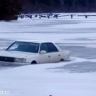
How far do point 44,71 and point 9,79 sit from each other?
2525 mm

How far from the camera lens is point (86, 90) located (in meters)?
12.9

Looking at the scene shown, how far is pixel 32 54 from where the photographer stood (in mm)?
21031

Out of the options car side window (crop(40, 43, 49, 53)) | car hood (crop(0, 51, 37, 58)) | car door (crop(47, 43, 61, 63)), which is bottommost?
car door (crop(47, 43, 61, 63))

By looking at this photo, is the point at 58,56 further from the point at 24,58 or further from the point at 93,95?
the point at 93,95

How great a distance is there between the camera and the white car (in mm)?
20578

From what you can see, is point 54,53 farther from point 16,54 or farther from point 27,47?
point 16,54

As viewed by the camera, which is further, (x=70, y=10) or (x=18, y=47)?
(x=70, y=10)

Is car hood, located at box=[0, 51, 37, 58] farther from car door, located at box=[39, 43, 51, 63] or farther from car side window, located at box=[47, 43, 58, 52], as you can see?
car side window, located at box=[47, 43, 58, 52]

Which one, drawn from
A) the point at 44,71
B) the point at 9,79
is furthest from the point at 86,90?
the point at 44,71

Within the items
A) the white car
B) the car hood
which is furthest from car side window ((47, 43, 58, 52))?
the car hood

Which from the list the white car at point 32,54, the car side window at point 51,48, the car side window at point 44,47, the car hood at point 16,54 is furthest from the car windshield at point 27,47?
the car side window at point 51,48

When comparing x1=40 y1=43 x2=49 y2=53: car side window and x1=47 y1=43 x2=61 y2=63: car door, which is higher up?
x1=40 y1=43 x2=49 y2=53: car side window

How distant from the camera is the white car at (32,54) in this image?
20.6 meters

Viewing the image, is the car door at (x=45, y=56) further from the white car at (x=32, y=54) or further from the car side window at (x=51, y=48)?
the car side window at (x=51, y=48)
